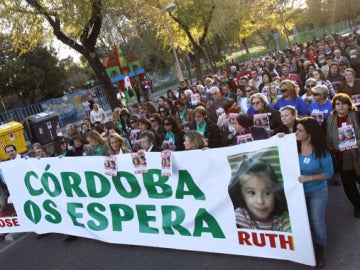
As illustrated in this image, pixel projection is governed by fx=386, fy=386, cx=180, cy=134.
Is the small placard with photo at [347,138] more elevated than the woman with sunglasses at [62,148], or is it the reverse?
the woman with sunglasses at [62,148]

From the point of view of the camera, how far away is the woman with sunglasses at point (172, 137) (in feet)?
21.9

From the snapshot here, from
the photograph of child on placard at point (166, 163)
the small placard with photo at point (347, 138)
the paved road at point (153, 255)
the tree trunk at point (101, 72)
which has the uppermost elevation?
the tree trunk at point (101, 72)

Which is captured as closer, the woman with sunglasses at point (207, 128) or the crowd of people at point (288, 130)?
the crowd of people at point (288, 130)

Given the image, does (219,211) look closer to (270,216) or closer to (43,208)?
(270,216)

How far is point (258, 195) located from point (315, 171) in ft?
2.16

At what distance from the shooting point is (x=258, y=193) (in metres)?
4.18

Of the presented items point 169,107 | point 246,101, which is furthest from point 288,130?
point 169,107

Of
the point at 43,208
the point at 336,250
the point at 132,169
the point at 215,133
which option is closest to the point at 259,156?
the point at 336,250

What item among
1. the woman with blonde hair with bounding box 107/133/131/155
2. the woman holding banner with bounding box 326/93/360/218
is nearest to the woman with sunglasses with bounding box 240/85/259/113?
the woman with blonde hair with bounding box 107/133/131/155

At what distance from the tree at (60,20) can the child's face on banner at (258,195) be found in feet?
31.6

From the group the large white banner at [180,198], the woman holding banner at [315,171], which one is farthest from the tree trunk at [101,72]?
the woman holding banner at [315,171]

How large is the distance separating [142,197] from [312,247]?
7.35 feet

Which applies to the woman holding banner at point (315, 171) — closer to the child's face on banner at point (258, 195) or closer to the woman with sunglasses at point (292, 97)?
the child's face on banner at point (258, 195)

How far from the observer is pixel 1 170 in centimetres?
682
